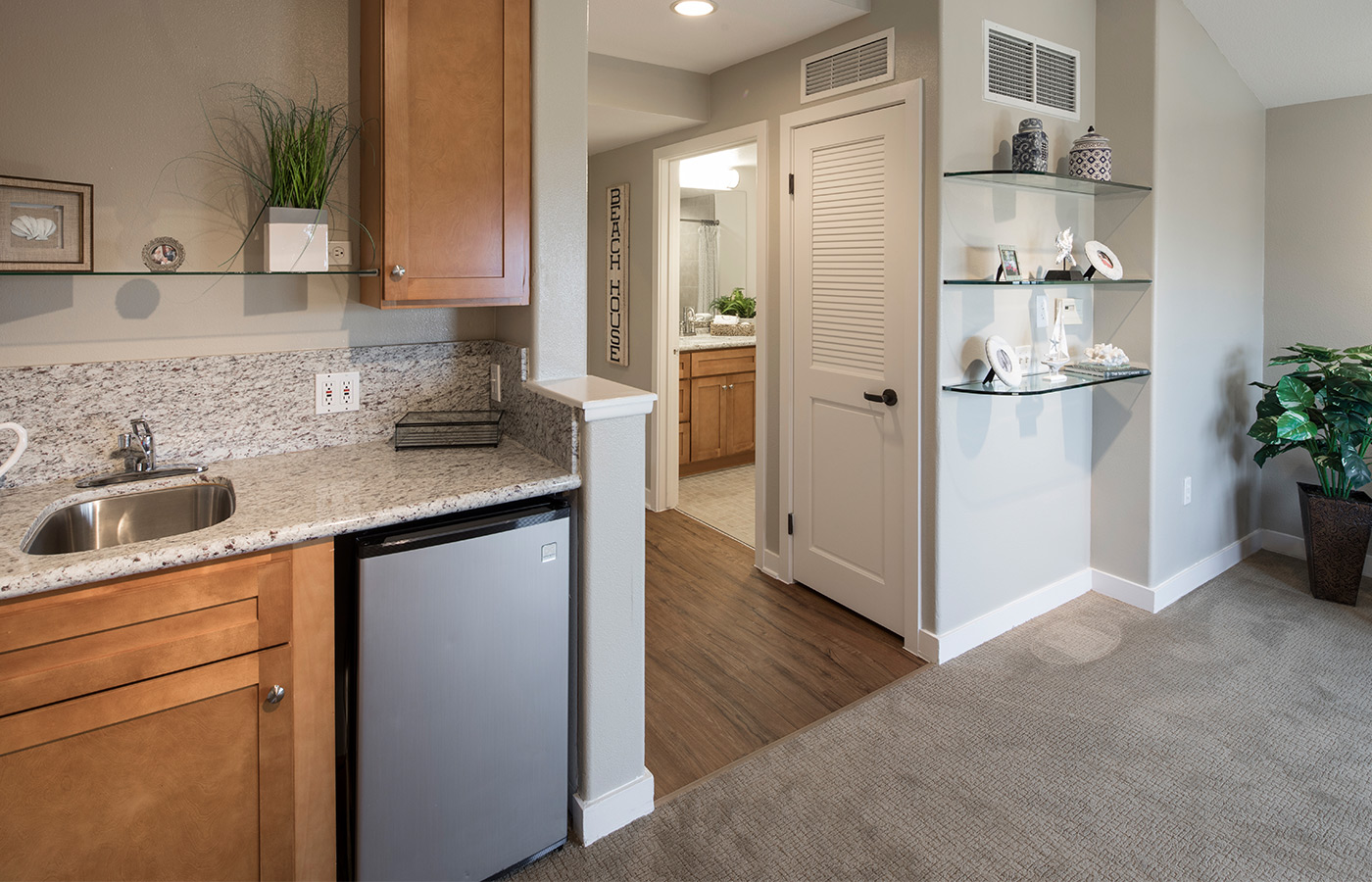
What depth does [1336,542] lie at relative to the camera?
3281mm

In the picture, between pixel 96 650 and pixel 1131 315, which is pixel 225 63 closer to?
pixel 96 650

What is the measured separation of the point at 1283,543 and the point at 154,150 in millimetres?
4845

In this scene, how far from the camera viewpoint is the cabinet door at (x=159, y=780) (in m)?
1.35

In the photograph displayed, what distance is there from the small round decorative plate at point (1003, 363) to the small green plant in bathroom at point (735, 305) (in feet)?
11.5

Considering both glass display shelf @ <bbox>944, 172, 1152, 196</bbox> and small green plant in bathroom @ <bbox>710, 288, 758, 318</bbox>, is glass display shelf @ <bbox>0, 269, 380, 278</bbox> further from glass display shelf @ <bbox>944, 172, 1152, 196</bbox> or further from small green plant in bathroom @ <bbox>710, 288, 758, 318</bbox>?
small green plant in bathroom @ <bbox>710, 288, 758, 318</bbox>

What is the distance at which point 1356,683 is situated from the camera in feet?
8.92

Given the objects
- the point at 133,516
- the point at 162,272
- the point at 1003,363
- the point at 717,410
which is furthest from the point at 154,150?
the point at 717,410

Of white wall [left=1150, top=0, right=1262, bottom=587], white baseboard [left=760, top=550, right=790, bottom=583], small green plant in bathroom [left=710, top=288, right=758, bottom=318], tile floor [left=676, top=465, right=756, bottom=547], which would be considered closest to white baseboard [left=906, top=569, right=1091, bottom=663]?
white wall [left=1150, top=0, right=1262, bottom=587]

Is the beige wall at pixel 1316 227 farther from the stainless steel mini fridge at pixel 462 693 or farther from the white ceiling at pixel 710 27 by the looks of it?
the stainless steel mini fridge at pixel 462 693

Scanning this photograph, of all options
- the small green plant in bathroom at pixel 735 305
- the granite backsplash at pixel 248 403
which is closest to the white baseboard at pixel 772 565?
the granite backsplash at pixel 248 403

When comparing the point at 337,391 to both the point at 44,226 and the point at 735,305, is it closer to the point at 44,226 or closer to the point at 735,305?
the point at 44,226

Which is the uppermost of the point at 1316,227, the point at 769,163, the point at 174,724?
the point at 769,163

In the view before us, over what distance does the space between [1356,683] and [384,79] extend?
3.55m

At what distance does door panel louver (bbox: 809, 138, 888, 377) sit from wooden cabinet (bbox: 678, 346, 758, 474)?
205 cm
